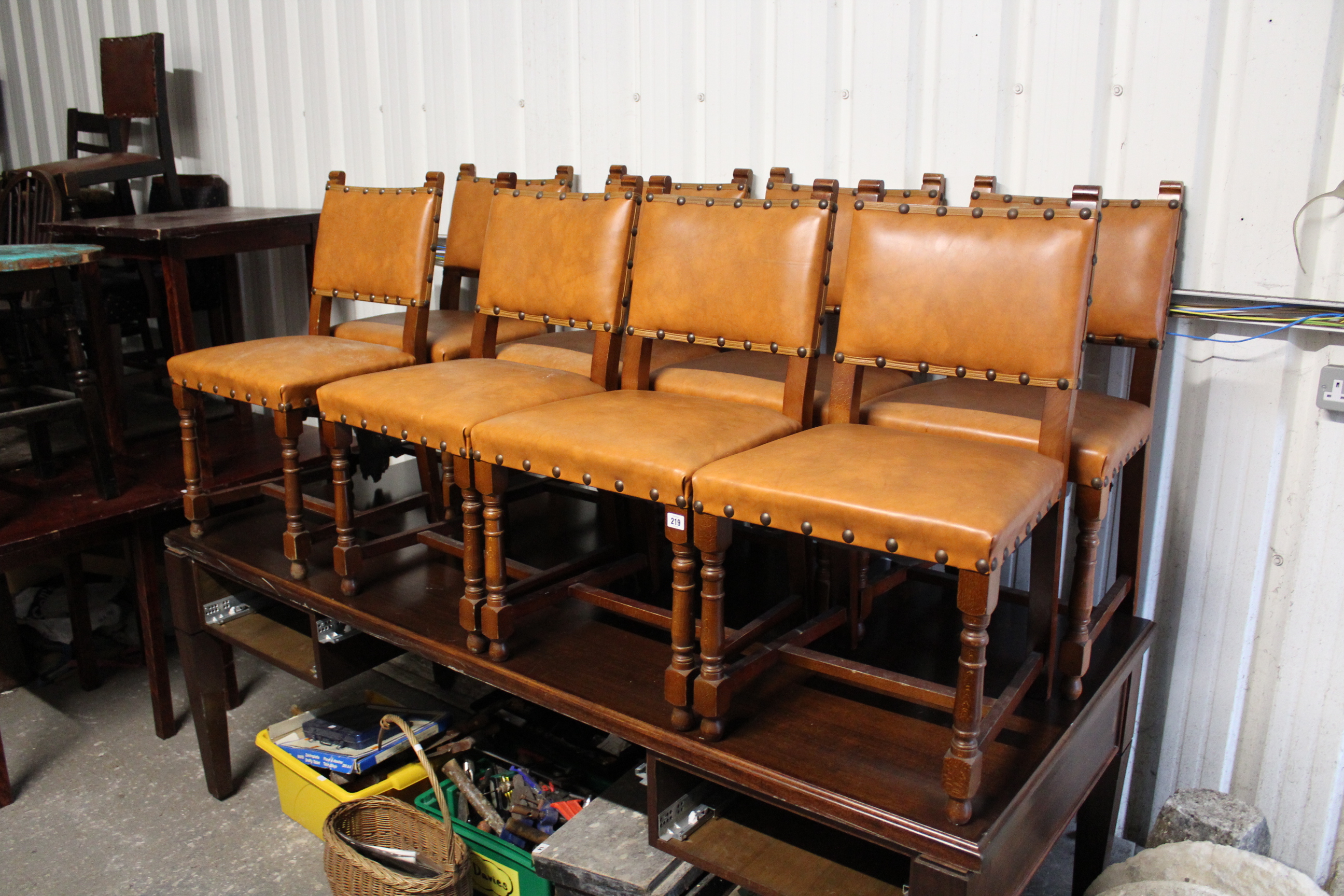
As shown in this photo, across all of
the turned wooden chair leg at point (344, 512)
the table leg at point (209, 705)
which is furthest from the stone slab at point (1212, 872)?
the table leg at point (209, 705)

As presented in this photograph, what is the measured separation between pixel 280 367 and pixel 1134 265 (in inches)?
72.0

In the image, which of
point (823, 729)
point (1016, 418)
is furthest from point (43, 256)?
point (1016, 418)

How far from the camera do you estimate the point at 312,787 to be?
2.41 meters

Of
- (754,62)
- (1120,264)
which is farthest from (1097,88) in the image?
(754,62)

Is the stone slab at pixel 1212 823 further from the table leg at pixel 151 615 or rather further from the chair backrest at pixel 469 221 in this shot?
the table leg at pixel 151 615

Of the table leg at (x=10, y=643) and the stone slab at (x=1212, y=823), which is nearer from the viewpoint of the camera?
the stone slab at (x=1212, y=823)

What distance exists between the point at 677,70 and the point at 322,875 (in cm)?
220

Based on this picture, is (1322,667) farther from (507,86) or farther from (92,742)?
(92,742)

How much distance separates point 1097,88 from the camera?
2.07 m

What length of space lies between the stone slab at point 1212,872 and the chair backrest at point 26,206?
3.79 m

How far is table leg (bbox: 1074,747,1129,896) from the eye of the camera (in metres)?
2.07

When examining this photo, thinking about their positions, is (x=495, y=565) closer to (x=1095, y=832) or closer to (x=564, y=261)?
(x=564, y=261)

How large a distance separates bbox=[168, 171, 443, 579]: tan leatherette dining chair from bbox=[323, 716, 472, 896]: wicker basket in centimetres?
54

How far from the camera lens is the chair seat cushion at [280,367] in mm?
2254
